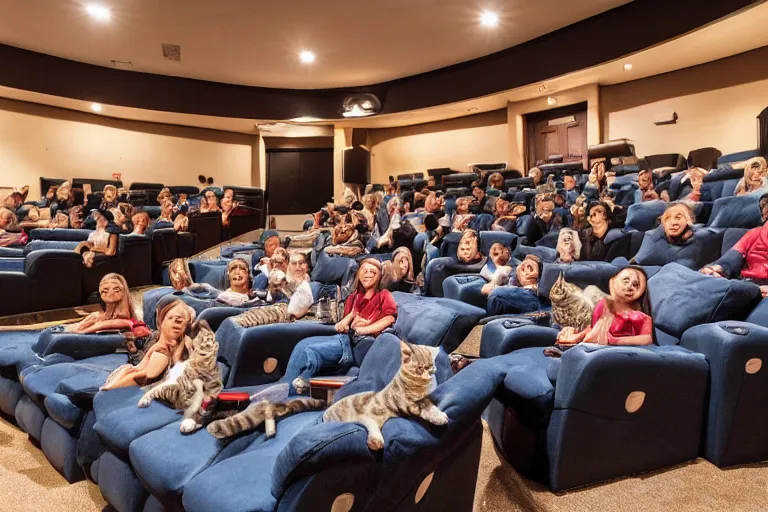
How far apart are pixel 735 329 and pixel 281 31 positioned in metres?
7.86

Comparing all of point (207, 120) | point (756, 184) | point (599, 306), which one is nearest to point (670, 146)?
point (756, 184)

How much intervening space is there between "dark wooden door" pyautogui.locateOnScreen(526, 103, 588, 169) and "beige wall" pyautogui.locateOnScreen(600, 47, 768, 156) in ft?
1.84

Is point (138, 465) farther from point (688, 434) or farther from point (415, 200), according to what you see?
point (415, 200)

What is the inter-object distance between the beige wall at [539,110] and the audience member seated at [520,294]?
6.72m

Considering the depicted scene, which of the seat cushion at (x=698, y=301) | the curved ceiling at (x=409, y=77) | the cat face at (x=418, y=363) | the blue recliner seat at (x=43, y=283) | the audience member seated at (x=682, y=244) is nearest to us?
the cat face at (x=418, y=363)

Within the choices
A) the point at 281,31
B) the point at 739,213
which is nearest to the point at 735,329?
the point at 739,213

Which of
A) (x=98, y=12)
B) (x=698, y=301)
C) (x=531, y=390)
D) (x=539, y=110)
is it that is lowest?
(x=531, y=390)

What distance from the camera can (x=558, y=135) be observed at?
10.7 meters

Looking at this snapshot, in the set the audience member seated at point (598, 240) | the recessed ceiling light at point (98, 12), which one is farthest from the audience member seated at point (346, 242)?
the recessed ceiling light at point (98, 12)

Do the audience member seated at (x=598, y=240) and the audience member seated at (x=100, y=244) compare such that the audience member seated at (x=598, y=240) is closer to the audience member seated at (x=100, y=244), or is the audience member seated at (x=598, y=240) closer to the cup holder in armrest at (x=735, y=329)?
the cup holder in armrest at (x=735, y=329)

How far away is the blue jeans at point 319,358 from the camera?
112 inches

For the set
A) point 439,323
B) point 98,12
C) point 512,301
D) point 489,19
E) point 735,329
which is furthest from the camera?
point 489,19

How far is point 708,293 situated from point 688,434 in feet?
2.12

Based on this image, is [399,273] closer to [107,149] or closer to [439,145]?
[439,145]
